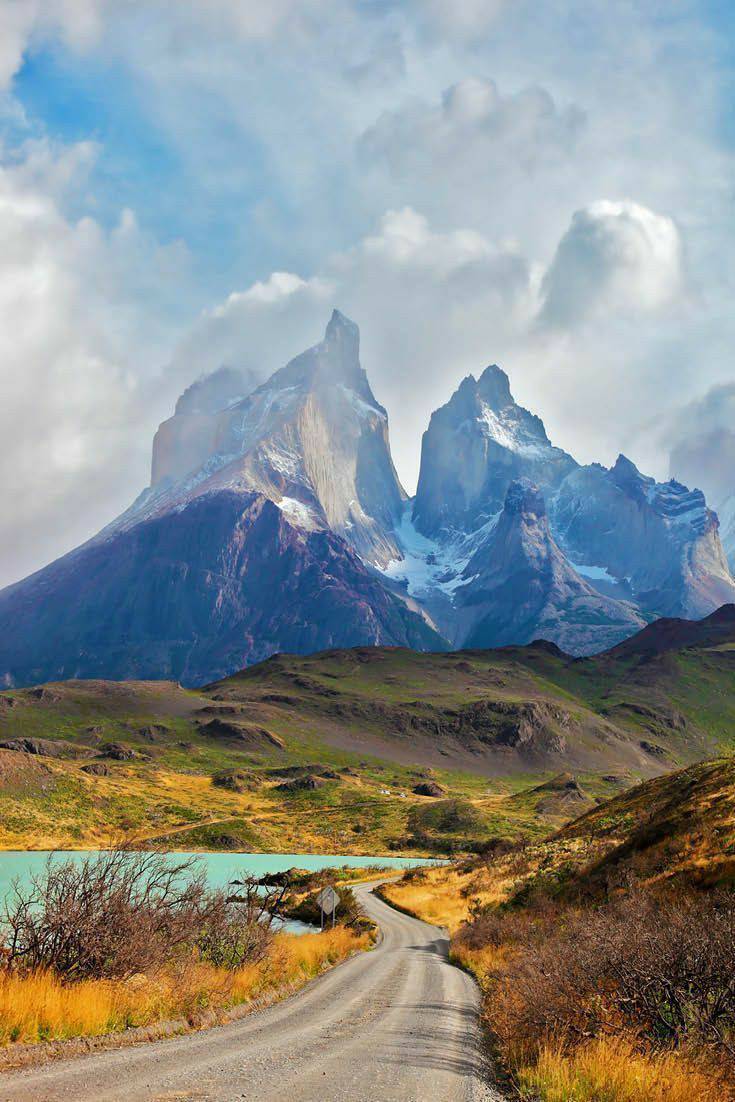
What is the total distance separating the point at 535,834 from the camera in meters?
128

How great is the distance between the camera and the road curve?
12273 millimetres

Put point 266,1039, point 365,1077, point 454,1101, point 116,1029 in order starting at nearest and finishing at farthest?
point 454,1101 → point 365,1077 → point 116,1029 → point 266,1039

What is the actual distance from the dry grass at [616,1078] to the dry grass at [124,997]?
28.6 ft

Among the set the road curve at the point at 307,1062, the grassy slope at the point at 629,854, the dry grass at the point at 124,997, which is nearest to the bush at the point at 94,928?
the dry grass at the point at 124,997

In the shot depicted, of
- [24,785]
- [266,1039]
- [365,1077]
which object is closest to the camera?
[365,1077]

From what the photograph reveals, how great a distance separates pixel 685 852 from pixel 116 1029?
25.4 metres

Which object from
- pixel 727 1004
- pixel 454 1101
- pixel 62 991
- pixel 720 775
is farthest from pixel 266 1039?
pixel 720 775

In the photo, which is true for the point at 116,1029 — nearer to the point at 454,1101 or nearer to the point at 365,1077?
the point at 365,1077

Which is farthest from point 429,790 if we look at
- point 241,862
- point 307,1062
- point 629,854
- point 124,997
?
point 307,1062

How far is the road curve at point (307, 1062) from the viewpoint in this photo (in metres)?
12.3

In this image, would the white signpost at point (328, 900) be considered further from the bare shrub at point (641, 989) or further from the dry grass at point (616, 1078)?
the dry grass at point (616, 1078)

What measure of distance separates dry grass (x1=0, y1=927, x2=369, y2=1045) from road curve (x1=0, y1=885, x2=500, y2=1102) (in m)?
0.97

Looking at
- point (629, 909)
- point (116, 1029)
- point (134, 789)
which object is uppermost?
point (116, 1029)

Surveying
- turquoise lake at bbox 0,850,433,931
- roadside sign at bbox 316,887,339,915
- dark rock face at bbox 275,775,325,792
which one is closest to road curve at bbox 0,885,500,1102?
roadside sign at bbox 316,887,339,915
